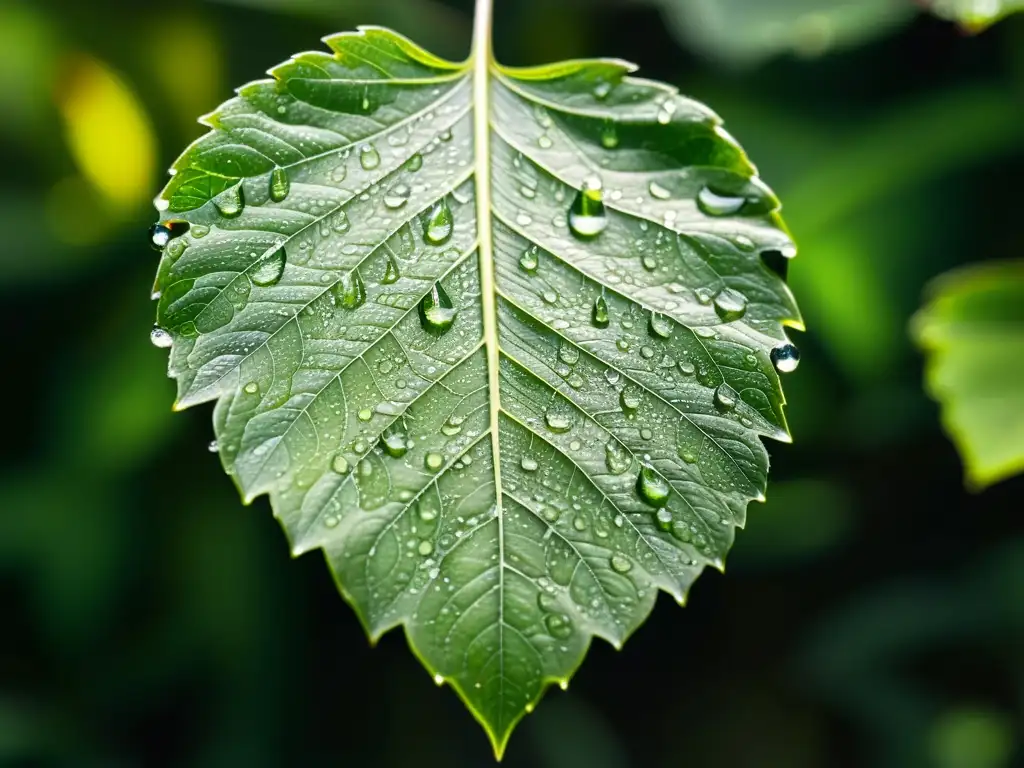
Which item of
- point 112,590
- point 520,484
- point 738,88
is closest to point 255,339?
point 520,484

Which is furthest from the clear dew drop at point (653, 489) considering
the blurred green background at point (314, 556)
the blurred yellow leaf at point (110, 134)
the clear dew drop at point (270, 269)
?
the blurred yellow leaf at point (110, 134)

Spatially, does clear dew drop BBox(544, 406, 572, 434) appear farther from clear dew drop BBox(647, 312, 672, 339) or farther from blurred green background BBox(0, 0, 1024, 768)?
blurred green background BBox(0, 0, 1024, 768)

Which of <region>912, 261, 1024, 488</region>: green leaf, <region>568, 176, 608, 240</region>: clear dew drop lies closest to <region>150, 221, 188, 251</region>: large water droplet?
<region>568, 176, 608, 240</region>: clear dew drop

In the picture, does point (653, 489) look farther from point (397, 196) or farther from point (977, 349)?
point (977, 349)

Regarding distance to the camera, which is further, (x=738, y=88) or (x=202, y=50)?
(x=202, y=50)

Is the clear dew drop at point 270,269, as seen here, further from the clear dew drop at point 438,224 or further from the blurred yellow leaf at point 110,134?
the blurred yellow leaf at point 110,134

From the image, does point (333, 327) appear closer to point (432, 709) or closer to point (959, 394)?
point (959, 394)
